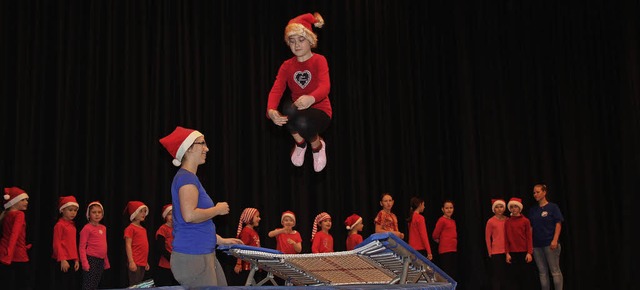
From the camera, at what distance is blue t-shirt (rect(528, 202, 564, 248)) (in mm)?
8477

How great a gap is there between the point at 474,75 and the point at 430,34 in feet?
2.82

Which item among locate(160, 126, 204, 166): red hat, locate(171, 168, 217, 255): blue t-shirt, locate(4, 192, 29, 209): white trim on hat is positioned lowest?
locate(171, 168, 217, 255): blue t-shirt

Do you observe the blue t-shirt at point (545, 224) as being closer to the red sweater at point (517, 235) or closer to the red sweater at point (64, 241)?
the red sweater at point (517, 235)

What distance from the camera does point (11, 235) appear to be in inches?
275

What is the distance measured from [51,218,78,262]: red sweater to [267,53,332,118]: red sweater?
3482 millimetres

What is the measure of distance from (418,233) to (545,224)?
1.47 meters

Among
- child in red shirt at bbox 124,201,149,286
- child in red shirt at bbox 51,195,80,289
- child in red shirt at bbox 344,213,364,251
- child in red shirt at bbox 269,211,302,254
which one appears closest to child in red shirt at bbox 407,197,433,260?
child in red shirt at bbox 344,213,364,251

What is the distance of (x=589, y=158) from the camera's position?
1026 cm

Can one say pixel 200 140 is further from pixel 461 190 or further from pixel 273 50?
pixel 461 190

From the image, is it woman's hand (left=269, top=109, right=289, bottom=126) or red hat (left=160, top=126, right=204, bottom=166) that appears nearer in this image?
red hat (left=160, top=126, right=204, bottom=166)

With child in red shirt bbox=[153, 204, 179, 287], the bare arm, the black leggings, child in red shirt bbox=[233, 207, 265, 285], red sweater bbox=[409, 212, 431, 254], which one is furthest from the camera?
red sweater bbox=[409, 212, 431, 254]

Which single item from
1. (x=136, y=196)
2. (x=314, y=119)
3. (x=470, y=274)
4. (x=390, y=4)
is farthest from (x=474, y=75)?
(x=314, y=119)

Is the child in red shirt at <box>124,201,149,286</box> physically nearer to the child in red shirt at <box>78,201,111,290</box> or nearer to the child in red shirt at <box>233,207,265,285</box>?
the child in red shirt at <box>78,201,111,290</box>

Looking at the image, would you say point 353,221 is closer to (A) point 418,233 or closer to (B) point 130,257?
(A) point 418,233
